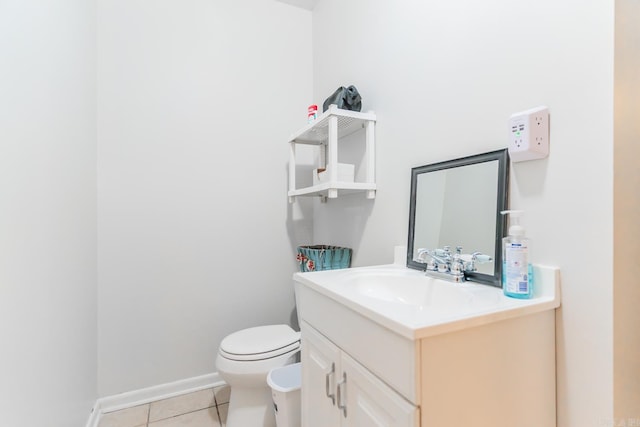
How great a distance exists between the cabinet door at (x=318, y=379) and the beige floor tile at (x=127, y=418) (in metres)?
1.12

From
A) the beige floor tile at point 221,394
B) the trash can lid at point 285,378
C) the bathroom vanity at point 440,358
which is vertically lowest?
the beige floor tile at point 221,394

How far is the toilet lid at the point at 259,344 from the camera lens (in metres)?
1.50

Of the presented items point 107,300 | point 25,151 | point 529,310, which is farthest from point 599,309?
point 107,300

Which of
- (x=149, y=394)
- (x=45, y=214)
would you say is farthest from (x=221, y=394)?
(x=45, y=214)

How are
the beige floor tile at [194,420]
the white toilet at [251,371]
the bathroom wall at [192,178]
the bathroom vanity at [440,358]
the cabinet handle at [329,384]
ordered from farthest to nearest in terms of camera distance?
the bathroom wall at [192,178] < the beige floor tile at [194,420] < the white toilet at [251,371] < the cabinet handle at [329,384] < the bathroom vanity at [440,358]

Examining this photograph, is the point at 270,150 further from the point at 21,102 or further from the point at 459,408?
the point at 459,408

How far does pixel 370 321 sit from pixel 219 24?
2.12 m

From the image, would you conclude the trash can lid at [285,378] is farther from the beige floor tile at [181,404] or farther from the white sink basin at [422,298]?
the beige floor tile at [181,404]

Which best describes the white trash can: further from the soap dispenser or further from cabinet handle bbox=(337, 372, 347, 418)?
the soap dispenser

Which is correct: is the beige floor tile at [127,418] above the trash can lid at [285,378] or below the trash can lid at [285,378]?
below

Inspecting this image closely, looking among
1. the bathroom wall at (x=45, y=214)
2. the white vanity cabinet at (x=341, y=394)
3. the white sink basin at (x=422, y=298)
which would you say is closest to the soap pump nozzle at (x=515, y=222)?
the white sink basin at (x=422, y=298)

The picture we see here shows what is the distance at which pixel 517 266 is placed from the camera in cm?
83

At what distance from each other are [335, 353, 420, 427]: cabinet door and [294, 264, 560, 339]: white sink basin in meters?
0.16

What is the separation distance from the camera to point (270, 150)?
2.17 metres
